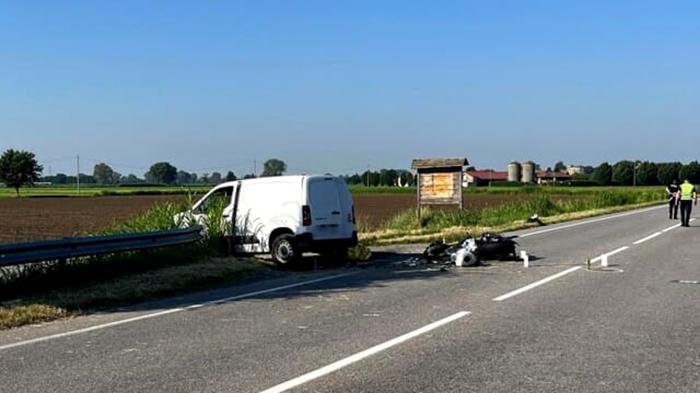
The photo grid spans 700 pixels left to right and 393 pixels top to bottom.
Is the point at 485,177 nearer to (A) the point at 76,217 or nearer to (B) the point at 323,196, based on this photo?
(A) the point at 76,217

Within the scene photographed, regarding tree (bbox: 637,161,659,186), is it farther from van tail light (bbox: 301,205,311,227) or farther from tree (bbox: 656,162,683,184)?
van tail light (bbox: 301,205,311,227)

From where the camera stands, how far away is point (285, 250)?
15.8 metres

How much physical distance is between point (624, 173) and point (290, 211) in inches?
5799

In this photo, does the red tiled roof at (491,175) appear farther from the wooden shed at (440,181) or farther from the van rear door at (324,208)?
the van rear door at (324,208)

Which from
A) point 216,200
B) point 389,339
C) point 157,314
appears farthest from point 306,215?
point 389,339

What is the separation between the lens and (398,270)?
15219mm

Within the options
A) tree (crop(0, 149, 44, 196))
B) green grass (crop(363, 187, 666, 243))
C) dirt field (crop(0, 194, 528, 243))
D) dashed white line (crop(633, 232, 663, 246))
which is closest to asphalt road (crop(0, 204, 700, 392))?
dashed white line (crop(633, 232, 663, 246))

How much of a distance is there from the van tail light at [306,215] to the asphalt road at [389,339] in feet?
7.47

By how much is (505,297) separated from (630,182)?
14843 centimetres

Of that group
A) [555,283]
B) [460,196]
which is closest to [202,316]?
[555,283]

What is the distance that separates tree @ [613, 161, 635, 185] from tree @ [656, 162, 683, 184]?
488 cm

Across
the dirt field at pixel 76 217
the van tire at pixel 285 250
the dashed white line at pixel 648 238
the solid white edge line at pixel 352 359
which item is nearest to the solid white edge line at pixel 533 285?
the solid white edge line at pixel 352 359

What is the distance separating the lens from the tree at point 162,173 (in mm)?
181000

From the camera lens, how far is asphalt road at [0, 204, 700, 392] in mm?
6461
